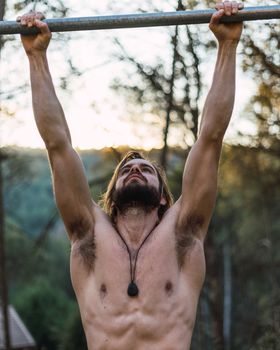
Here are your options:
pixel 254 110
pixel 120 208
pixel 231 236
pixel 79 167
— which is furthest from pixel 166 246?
pixel 231 236

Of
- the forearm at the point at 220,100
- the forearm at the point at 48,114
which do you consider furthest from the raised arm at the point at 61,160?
the forearm at the point at 220,100

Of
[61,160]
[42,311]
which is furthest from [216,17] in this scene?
[42,311]

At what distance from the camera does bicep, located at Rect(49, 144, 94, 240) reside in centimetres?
386

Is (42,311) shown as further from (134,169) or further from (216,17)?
(216,17)

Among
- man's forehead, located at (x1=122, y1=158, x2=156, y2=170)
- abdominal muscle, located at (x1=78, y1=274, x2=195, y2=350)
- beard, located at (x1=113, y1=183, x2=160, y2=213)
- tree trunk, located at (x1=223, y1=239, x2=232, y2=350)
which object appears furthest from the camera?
tree trunk, located at (x1=223, y1=239, x2=232, y2=350)

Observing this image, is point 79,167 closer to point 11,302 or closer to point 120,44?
point 120,44

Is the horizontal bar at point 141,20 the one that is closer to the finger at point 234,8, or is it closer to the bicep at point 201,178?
the finger at point 234,8

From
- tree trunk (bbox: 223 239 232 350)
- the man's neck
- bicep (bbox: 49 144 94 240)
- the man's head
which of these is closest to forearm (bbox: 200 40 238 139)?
the man's head

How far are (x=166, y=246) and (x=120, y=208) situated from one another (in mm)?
293

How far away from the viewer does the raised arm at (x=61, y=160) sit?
387 cm

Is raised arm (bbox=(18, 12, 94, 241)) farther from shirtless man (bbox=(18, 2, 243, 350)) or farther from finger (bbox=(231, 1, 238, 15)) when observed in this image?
finger (bbox=(231, 1, 238, 15))

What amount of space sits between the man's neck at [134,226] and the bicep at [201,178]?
0.72 feet

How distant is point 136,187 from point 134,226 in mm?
184

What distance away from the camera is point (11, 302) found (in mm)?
32125
